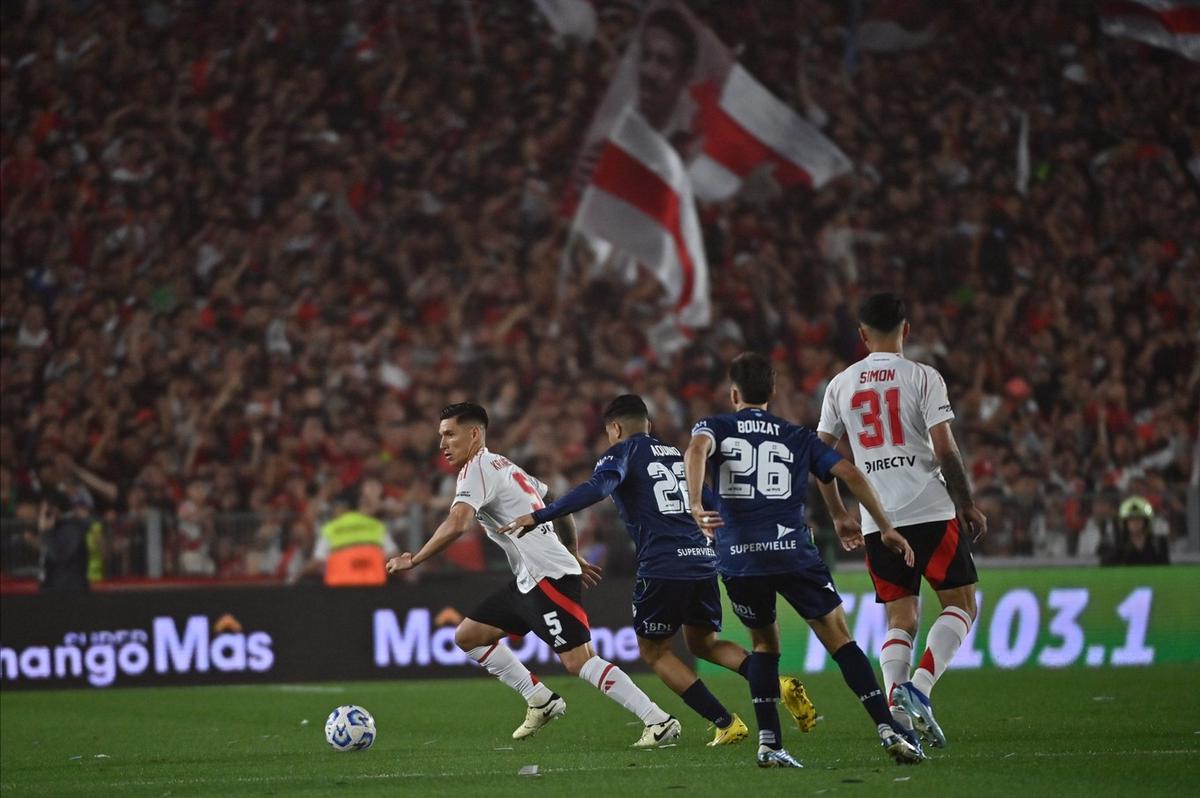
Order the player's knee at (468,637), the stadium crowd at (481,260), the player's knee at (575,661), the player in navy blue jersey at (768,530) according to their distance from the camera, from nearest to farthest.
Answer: the player in navy blue jersey at (768,530) → the player's knee at (575,661) → the player's knee at (468,637) → the stadium crowd at (481,260)

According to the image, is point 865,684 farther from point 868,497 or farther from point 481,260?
point 481,260

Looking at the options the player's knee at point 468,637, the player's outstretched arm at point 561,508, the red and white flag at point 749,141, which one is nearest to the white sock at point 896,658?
the player's outstretched arm at point 561,508

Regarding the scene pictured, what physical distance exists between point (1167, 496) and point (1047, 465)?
7.32 feet

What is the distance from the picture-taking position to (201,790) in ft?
25.8

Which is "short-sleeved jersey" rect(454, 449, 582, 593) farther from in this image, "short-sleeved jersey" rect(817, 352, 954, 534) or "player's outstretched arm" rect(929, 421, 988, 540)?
"player's outstretched arm" rect(929, 421, 988, 540)

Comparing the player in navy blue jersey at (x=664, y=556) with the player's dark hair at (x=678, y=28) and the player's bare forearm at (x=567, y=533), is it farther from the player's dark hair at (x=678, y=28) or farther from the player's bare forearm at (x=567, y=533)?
the player's dark hair at (x=678, y=28)

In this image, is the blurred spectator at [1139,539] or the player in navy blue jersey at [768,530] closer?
the player in navy blue jersey at [768,530]

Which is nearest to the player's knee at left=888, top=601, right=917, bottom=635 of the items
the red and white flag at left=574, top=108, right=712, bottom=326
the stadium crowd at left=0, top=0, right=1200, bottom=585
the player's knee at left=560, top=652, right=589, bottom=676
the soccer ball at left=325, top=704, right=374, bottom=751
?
the player's knee at left=560, top=652, right=589, bottom=676

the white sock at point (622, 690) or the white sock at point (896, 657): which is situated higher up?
the white sock at point (896, 657)

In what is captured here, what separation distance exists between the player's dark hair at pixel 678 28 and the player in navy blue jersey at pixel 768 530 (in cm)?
1521

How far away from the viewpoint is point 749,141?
21.9 metres

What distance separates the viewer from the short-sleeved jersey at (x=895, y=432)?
8594 mm

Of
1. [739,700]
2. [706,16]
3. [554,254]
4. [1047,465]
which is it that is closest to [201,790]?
[739,700]

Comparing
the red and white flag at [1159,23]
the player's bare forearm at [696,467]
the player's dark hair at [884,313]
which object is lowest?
the player's bare forearm at [696,467]
